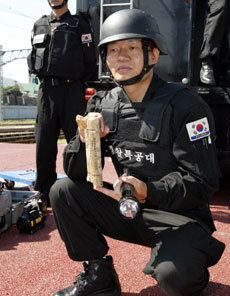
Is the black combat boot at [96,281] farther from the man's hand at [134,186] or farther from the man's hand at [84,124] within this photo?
the man's hand at [84,124]

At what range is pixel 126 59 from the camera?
2025mm

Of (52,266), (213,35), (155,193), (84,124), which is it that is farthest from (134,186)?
(213,35)

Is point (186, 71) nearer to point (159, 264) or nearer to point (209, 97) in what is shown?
point (209, 97)

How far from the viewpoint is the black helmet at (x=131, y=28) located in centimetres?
201

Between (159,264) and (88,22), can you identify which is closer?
(159,264)

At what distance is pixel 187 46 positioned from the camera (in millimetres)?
4207

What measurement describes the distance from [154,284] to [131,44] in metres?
1.34

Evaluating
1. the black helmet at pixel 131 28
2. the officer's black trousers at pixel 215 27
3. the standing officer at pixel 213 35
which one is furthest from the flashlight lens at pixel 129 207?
the officer's black trousers at pixel 215 27

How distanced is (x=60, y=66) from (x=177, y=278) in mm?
2408

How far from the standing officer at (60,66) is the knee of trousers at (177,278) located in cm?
218

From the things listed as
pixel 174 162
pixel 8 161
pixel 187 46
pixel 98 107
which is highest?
pixel 187 46

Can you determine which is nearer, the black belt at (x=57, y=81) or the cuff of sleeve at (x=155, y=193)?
the cuff of sleeve at (x=155, y=193)

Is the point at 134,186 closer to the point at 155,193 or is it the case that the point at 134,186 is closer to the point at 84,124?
the point at 155,193

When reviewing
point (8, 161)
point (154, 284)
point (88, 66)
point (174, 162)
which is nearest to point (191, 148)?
point (174, 162)
